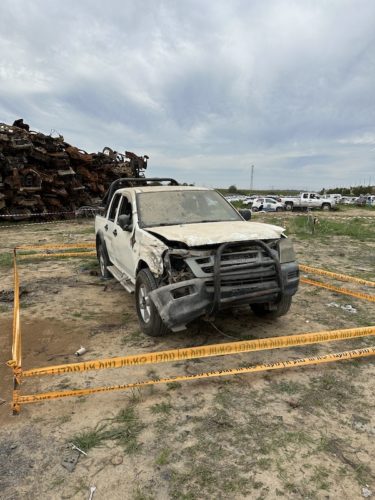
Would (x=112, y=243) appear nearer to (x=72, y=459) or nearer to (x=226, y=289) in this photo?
(x=226, y=289)

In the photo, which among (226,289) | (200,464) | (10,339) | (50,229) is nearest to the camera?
(200,464)

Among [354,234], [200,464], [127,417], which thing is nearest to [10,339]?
[127,417]

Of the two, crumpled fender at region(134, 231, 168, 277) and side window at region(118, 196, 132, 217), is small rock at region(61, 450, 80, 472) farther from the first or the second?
side window at region(118, 196, 132, 217)

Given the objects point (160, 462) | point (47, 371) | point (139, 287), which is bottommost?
point (160, 462)

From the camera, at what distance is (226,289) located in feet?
13.3

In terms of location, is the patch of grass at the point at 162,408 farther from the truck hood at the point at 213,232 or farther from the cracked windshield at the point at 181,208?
the cracked windshield at the point at 181,208

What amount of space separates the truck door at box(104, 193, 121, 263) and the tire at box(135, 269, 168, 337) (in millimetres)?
1963

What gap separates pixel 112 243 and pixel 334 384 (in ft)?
13.6

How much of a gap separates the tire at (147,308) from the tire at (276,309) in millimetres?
1316

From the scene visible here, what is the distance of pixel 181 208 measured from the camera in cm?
549

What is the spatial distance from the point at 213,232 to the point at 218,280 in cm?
67

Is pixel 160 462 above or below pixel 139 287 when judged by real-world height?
below

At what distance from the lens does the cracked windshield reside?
521cm

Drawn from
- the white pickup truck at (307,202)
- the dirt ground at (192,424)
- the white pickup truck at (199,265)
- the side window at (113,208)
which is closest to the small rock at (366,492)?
the dirt ground at (192,424)
